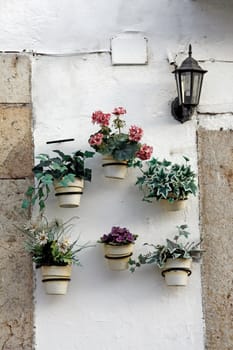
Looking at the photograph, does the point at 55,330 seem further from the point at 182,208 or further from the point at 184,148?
the point at 184,148

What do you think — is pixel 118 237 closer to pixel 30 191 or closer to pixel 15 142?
pixel 30 191

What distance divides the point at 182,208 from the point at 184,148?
13.4 inches

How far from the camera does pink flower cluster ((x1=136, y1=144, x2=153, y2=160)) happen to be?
3.92 metres

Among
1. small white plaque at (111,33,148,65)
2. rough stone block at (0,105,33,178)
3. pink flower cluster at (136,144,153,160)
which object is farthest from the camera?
small white plaque at (111,33,148,65)

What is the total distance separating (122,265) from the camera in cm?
390

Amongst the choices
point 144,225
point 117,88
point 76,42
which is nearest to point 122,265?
point 144,225

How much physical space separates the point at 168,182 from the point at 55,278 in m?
0.74

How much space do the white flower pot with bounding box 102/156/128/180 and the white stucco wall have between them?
0.43 ft

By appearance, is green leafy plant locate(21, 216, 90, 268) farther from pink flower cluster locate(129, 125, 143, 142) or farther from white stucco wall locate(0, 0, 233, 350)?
pink flower cluster locate(129, 125, 143, 142)

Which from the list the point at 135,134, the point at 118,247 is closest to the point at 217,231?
the point at 118,247

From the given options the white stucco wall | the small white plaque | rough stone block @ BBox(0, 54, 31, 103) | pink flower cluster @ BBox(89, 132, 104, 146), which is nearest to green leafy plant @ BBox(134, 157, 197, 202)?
the white stucco wall

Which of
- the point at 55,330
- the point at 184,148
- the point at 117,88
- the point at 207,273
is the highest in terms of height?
the point at 117,88

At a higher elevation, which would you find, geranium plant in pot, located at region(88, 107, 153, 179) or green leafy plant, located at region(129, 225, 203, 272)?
geranium plant in pot, located at region(88, 107, 153, 179)

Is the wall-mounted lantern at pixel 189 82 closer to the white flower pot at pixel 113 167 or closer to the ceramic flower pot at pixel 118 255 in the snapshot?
the white flower pot at pixel 113 167
